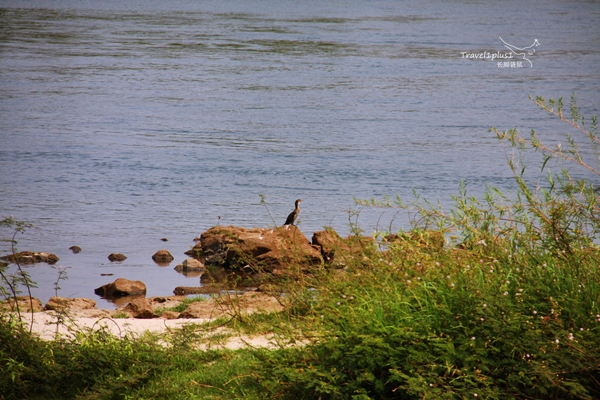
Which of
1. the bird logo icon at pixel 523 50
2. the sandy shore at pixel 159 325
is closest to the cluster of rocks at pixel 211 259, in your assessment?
the sandy shore at pixel 159 325

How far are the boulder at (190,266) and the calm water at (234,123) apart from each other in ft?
0.67

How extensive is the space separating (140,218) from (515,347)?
43.8 ft

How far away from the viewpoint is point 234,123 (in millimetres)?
29312

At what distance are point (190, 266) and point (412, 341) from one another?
8.74m

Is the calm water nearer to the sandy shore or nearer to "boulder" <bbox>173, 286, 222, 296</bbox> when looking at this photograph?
"boulder" <bbox>173, 286, 222, 296</bbox>

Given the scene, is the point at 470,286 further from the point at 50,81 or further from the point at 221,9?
the point at 221,9

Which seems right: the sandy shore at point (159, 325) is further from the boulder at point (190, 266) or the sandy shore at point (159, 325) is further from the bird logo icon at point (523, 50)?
the bird logo icon at point (523, 50)

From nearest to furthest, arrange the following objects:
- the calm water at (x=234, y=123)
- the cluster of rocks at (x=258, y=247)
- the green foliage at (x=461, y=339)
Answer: the green foliage at (x=461, y=339) → the cluster of rocks at (x=258, y=247) → the calm water at (x=234, y=123)

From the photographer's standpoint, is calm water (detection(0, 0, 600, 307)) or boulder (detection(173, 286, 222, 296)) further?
calm water (detection(0, 0, 600, 307))

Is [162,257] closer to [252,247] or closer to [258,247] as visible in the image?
[258,247]

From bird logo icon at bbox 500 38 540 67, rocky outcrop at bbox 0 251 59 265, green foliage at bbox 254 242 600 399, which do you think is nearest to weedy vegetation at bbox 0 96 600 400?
green foliage at bbox 254 242 600 399

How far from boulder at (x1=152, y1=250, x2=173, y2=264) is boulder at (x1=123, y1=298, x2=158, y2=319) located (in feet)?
11.5

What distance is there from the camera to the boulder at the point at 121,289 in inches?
476

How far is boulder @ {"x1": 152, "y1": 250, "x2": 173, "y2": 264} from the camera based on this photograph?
14.2 metres
